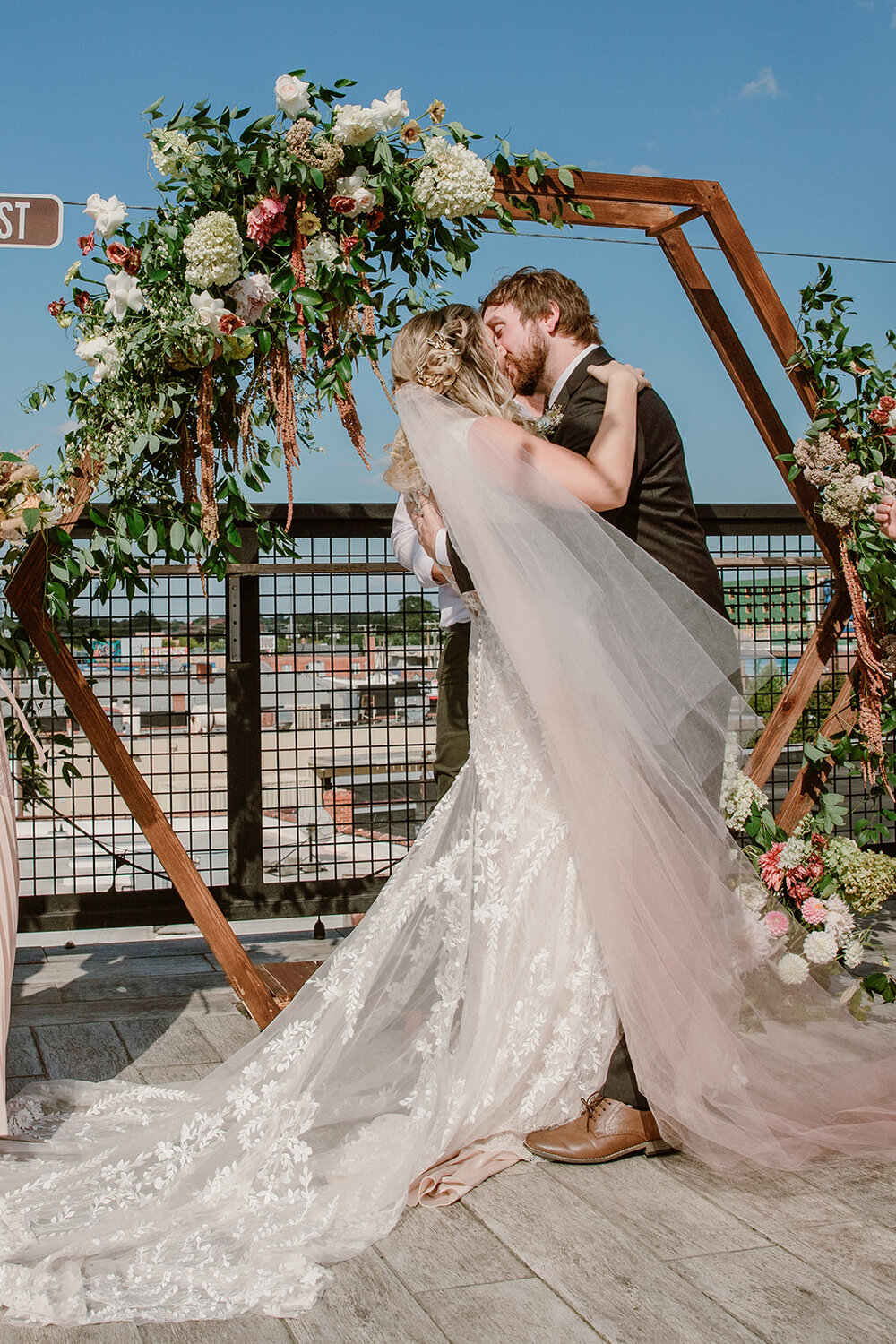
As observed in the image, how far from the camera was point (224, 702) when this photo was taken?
4094mm

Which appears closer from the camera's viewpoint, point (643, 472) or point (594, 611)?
point (594, 611)

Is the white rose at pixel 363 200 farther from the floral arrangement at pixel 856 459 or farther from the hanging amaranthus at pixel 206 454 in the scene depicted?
the floral arrangement at pixel 856 459

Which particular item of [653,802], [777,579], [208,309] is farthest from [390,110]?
[777,579]

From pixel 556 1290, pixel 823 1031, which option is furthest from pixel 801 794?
pixel 556 1290

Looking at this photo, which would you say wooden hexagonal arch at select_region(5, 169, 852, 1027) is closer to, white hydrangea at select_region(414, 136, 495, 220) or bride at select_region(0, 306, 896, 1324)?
white hydrangea at select_region(414, 136, 495, 220)

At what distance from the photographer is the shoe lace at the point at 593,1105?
2.41 m

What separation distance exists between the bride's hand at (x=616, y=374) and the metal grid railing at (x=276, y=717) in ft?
4.98

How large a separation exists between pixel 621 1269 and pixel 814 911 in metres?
1.38

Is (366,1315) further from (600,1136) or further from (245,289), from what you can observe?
(245,289)

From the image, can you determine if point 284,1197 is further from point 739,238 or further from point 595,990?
point 739,238

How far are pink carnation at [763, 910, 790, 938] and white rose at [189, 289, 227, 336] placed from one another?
191 centimetres

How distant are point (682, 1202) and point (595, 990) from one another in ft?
1.45

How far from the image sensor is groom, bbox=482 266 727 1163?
2404 millimetres

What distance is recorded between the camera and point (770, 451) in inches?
142
